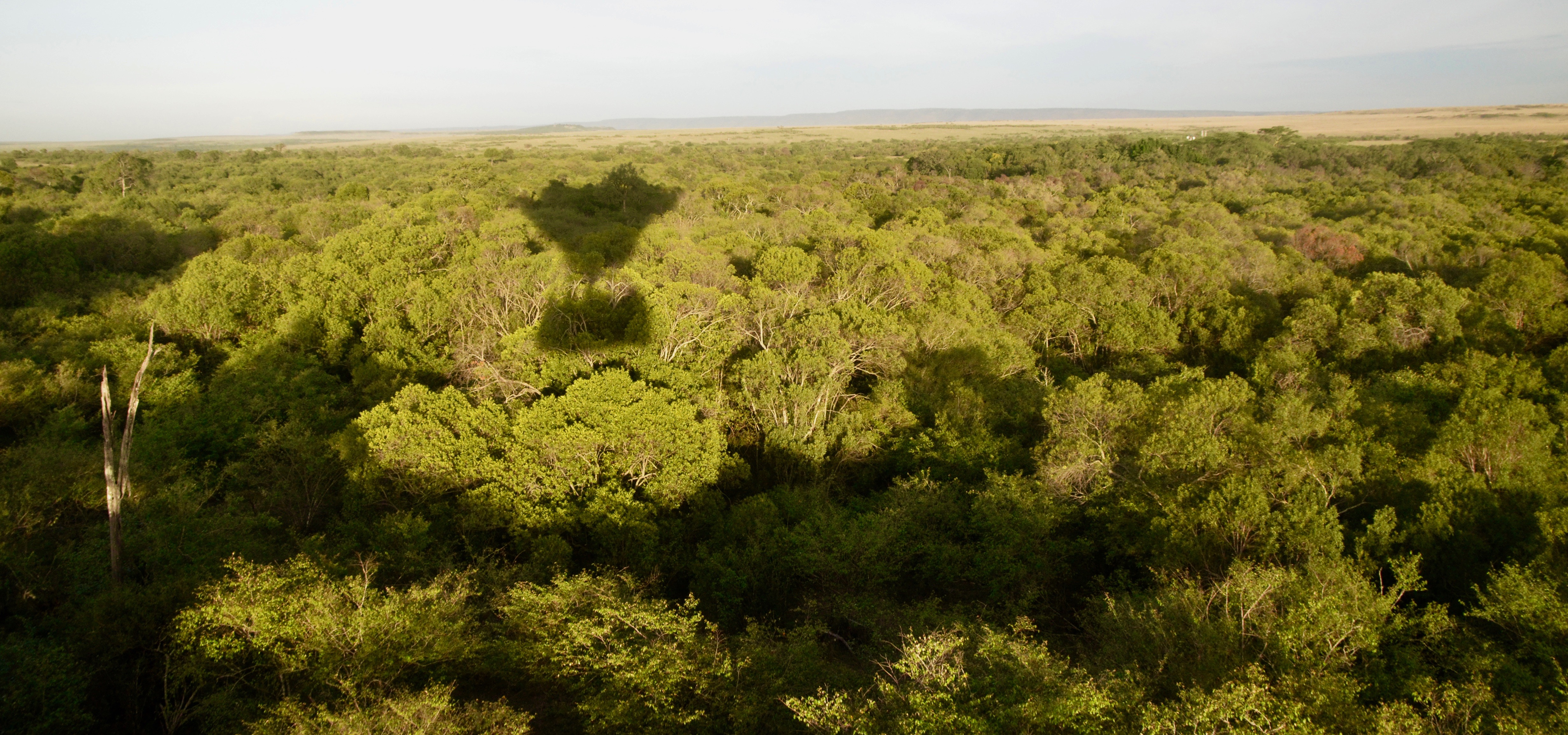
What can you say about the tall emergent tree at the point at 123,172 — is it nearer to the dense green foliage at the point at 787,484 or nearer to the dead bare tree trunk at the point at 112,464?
the dense green foliage at the point at 787,484

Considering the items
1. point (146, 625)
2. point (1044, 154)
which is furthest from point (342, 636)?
point (1044, 154)

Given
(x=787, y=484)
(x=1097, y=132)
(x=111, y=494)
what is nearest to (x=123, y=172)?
(x=111, y=494)

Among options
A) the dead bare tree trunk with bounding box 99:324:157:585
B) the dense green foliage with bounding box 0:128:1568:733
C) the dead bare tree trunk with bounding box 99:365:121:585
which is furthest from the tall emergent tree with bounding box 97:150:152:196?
the dead bare tree trunk with bounding box 99:365:121:585

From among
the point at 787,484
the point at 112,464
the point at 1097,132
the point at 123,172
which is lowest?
the point at 787,484

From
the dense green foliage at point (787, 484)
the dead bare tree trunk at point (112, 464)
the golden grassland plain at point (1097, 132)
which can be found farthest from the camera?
the golden grassland plain at point (1097, 132)

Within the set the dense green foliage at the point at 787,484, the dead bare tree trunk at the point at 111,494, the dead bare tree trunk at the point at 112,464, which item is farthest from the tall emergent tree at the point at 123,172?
the dead bare tree trunk at the point at 111,494

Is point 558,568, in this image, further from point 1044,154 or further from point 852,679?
point 1044,154

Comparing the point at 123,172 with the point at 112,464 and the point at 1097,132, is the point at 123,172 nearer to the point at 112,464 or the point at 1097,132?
the point at 112,464
